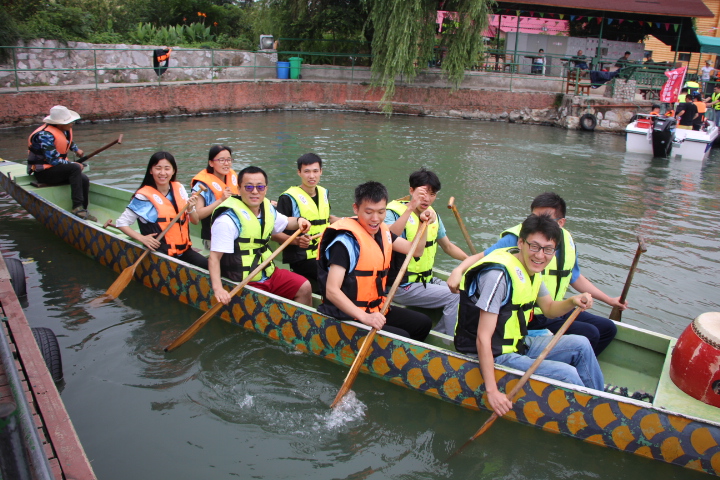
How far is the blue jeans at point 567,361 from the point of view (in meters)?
3.84

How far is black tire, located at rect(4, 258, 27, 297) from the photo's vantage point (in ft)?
18.3

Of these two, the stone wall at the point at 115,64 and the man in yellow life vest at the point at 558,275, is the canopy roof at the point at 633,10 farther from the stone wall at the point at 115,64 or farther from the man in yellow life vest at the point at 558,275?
the man in yellow life vest at the point at 558,275

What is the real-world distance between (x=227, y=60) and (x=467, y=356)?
55.0ft

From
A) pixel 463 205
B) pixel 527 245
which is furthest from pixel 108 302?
pixel 463 205

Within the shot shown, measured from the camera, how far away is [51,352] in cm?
441

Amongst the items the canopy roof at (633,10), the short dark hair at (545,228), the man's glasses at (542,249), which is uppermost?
the canopy roof at (633,10)

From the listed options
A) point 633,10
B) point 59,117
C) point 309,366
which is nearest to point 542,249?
point 309,366

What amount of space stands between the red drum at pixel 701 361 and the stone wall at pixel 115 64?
47.4 ft

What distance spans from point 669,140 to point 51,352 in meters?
13.4

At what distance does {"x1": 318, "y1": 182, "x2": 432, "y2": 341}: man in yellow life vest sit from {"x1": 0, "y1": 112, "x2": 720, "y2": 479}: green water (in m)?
0.55

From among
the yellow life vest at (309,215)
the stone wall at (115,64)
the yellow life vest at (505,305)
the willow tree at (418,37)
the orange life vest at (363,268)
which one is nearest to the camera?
the yellow life vest at (505,305)

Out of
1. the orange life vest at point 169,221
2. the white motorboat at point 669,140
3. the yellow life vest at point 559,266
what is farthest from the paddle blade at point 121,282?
the white motorboat at point 669,140

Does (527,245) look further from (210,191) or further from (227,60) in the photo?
(227,60)

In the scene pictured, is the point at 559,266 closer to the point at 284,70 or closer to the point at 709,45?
the point at 284,70
